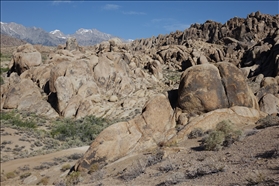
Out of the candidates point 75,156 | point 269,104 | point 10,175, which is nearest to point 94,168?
point 10,175

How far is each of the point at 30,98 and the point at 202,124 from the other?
1312 inches

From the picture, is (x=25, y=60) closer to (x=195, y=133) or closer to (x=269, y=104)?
(x=195, y=133)

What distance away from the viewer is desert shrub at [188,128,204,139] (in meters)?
13.5

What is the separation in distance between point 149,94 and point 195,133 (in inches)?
1157

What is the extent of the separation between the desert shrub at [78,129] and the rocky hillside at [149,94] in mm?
1931

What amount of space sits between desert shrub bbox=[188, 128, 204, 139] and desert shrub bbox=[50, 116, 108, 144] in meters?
18.4

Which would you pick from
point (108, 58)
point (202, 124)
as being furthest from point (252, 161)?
point (108, 58)

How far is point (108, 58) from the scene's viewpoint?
4903 centimetres

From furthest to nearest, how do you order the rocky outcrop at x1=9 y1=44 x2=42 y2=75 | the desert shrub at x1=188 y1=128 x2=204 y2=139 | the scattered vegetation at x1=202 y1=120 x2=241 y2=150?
1. the rocky outcrop at x1=9 y1=44 x2=42 y2=75
2. the desert shrub at x1=188 y1=128 x2=204 y2=139
3. the scattered vegetation at x1=202 y1=120 x2=241 y2=150

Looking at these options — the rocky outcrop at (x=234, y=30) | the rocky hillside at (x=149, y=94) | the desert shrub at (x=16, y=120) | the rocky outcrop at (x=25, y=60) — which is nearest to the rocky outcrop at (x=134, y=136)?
the rocky hillside at (x=149, y=94)

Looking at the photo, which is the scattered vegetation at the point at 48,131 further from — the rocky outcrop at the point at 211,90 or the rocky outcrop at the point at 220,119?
the rocky outcrop at the point at 220,119

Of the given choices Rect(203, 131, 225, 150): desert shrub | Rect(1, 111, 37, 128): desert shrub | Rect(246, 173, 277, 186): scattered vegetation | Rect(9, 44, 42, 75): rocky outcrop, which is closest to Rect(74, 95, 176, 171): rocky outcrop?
Rect(203, 131, 225, 150): desert shrub

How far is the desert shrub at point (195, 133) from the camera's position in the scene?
44.2 feet

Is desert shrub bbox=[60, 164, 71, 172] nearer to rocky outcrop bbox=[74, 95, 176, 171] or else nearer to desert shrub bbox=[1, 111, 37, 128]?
rocky outcrop bbox=[74, 95, 176, 171]
